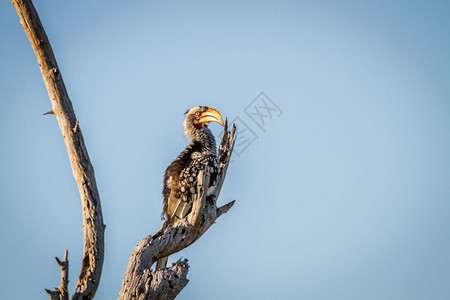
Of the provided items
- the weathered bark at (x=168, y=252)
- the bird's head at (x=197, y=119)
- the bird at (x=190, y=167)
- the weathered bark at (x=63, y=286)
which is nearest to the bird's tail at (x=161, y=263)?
the bird at (x=190, y=167)

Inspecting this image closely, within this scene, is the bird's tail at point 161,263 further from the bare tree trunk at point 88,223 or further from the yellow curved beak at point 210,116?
the yellow curved beak at point 210,116

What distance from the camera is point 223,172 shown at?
7082mm

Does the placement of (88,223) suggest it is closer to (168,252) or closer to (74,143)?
(74,143)

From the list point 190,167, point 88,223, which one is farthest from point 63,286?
point 190,167

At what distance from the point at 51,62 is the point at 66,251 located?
2015 mm

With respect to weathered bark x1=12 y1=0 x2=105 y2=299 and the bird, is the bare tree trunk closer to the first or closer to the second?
weathered bark x1=12 y1=0 x2=105 y2=299

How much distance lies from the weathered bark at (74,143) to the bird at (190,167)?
3.60 ft

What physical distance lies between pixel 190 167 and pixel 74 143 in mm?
2019

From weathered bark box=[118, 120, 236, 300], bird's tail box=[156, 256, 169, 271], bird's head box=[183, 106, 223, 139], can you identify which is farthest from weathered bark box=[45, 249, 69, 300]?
bird's head box=[183, 106, 223, 139]

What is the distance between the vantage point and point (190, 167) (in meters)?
7.06

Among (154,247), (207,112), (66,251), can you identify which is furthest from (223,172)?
(66,251)

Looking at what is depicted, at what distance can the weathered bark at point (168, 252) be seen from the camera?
5.15m

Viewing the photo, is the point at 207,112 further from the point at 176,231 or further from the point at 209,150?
the point at 176,231

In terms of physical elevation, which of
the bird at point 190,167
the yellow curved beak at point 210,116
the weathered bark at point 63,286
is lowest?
the weathered bark at point 63,286
